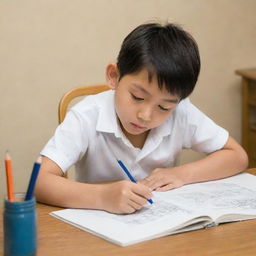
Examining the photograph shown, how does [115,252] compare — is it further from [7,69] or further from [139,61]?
[7,69]

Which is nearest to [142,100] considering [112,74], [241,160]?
[112,74]

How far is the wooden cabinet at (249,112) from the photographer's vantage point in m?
3.00

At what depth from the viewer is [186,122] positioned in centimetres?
164

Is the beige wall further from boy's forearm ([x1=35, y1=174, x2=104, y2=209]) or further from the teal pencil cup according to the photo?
the teal pencil cup

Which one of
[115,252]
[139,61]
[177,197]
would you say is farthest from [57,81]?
[115,252]

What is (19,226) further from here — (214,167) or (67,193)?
(214,167)

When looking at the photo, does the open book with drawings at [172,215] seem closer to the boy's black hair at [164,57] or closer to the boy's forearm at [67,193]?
the boy's forearm at [67,193]

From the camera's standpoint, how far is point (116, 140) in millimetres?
1595

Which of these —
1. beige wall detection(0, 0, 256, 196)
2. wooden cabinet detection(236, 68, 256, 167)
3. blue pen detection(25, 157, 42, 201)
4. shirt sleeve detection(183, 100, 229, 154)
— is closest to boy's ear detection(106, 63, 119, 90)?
shirt sleeve detection(183, 100, 229, 154)

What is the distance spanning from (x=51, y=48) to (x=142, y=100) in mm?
1295

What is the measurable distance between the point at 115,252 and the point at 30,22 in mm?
1705

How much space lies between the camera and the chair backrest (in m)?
1.79

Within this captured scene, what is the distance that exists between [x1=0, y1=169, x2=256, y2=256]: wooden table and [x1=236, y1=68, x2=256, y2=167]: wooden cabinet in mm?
1957

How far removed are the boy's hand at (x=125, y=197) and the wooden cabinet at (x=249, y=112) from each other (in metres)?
1.90
